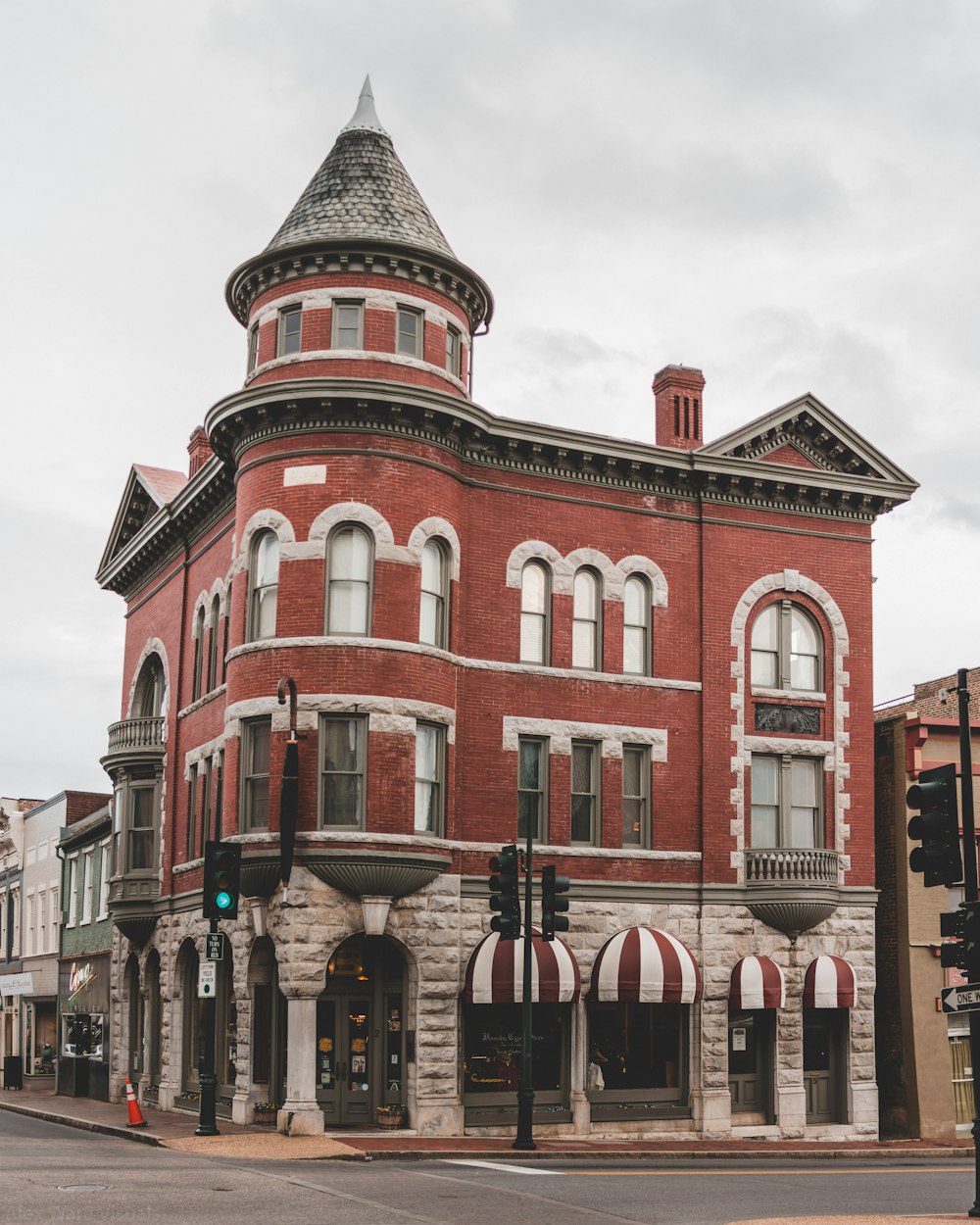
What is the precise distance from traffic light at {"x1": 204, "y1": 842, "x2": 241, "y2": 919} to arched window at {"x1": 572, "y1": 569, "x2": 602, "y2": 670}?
9154 mm

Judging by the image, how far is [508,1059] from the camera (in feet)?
99.2

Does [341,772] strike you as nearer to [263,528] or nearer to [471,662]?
[471,662]

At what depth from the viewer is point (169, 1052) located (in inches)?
1375

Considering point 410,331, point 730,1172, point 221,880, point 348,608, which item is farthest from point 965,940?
point 410,331

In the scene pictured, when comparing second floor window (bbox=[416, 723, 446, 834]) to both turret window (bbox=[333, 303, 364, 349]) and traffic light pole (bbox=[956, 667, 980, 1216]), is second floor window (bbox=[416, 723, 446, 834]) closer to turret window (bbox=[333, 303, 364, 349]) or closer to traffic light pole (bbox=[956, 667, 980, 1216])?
turret window (bbox=[333, 303, 364, 349])

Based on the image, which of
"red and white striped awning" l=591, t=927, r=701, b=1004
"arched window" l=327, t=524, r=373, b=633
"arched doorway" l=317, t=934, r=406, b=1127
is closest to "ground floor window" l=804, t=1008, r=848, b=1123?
"red and white striped awning" l=591, t=927, r=701, b=1004

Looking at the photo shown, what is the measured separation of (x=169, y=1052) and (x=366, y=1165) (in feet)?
42.2

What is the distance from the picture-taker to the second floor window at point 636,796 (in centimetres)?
3238

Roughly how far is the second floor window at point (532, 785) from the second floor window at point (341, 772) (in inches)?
155

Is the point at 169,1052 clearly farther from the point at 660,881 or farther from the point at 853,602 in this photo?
the point at 853,602

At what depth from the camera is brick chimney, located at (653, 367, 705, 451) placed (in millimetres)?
35469

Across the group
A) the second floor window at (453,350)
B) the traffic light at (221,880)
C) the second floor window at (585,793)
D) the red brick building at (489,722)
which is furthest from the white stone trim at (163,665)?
the traffic light at (221,880)

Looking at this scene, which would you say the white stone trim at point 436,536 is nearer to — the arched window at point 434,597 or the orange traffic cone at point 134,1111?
the arched window at point 434,597

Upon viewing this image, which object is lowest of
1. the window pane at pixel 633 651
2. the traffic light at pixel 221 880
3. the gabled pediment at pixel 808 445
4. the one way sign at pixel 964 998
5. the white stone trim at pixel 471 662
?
the one way sign at pixel 964 998
